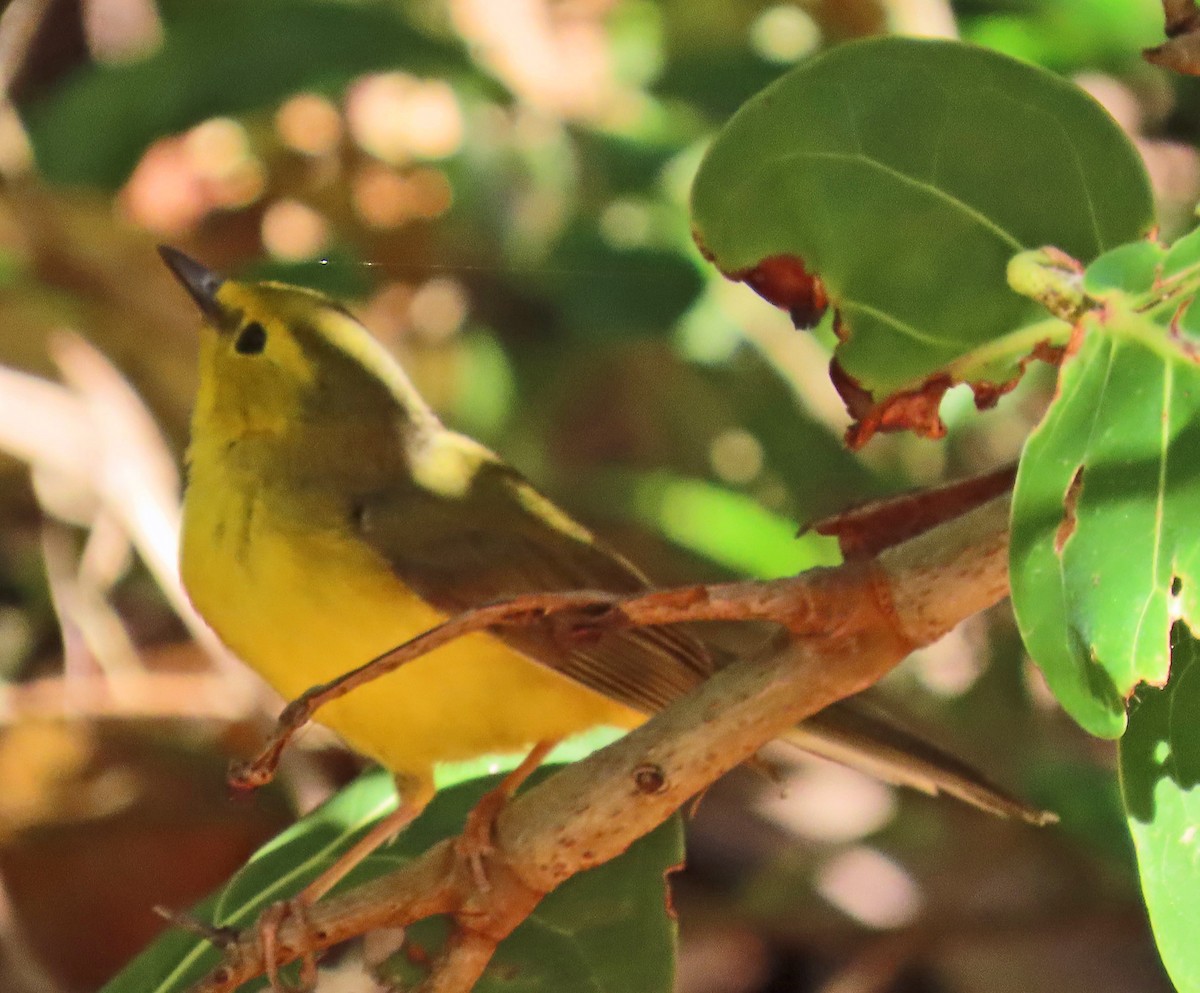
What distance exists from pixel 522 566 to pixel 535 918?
587 mm

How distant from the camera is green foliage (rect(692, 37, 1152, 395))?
1.40 m

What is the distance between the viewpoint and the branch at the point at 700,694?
Answer: 1.39 meters

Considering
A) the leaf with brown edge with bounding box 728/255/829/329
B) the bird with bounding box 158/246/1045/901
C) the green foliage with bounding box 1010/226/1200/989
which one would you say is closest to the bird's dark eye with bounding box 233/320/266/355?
the bird with bounding box 158/246/1045/901

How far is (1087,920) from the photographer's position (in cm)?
362

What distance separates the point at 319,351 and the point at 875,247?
3.78ft

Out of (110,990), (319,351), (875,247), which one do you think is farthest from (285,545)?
(875,247)

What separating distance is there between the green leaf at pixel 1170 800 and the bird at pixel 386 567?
59cm

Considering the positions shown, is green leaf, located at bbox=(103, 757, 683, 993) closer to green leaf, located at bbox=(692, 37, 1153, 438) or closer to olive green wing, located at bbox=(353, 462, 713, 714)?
olive green wing, located at bbox=(353, 462, 713, 714)

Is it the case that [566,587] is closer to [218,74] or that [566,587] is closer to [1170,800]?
[1170,800]

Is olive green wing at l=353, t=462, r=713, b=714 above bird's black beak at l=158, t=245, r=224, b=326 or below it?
below

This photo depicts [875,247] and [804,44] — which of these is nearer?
[875,247]

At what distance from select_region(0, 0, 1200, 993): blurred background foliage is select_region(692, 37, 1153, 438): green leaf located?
181cm

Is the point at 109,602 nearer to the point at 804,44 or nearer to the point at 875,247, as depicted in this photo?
the point at 804,44

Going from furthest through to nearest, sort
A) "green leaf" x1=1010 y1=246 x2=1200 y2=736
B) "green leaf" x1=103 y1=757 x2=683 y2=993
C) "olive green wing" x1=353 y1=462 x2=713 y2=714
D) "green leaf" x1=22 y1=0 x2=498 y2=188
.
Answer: "green leaf" x1=22 y1=0 x2=498 y2=188 → "olive green wing" x1=353 y1=462 x2=713 y2=714 → "green leaf" x1=103 y1=757 x2=683 y2=993 → "green leaf" x1=1010 y1=246 x2=1200 y2=736
